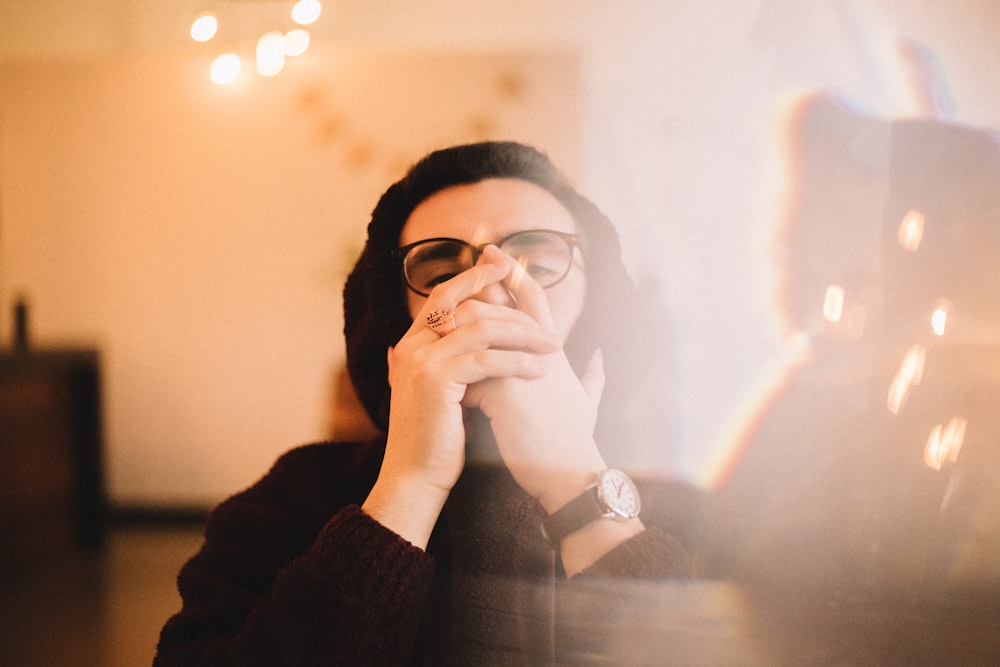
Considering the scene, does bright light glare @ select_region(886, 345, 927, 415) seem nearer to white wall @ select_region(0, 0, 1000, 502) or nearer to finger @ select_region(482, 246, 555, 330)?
white wall @ select_region(0, 0, 1000, 502)

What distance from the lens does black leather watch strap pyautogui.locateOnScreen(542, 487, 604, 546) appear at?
476 millimetres

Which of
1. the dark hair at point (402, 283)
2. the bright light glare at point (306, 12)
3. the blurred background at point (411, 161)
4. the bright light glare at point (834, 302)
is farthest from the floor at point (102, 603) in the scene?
the bright light glare at point (834, 302)

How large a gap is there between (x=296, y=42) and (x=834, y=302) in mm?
649

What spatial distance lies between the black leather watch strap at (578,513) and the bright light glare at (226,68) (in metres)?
0.58

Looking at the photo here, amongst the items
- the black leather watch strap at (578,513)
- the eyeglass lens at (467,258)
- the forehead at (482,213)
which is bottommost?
the black leather watch strap at (578,513)

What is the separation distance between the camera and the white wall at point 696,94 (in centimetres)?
62

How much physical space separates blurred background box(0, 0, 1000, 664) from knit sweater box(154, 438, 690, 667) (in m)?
0.14

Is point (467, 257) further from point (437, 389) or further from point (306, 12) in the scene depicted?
point (306, 12)

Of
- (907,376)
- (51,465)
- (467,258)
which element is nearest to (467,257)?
(467,258)

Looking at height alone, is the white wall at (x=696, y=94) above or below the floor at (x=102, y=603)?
above

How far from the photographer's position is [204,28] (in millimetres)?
646

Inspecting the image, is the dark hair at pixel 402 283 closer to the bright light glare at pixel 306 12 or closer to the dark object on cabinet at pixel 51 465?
the bright light glare at pixel 306 12

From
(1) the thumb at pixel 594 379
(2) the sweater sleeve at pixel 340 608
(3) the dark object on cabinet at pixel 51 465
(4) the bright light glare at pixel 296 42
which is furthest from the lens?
(3) the dark object on cabinet at pixel 51 465

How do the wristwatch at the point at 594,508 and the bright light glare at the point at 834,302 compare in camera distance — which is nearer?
the wristwatch at the point at 594,508
